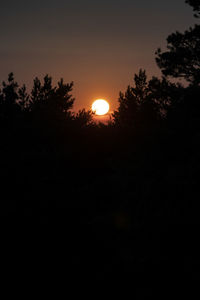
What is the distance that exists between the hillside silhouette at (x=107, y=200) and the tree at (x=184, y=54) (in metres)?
7.74

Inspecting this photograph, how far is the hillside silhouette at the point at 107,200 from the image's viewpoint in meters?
6.05

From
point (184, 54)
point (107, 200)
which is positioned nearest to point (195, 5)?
point (184, 54)

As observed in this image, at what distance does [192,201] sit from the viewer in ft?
20.8

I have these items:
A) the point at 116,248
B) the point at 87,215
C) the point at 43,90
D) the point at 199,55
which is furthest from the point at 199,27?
the point at 43,90

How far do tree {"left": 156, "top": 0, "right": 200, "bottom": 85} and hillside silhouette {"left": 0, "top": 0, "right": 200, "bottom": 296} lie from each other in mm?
7740

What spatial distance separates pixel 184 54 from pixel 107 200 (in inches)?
467

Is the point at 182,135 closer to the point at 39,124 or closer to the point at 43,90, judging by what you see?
the point at 39,124

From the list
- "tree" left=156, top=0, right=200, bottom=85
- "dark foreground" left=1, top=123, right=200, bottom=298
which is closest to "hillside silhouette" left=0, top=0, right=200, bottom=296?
"dark foreground" left=1, top=123, right=200, bottom=298

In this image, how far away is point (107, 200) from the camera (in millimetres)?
8680

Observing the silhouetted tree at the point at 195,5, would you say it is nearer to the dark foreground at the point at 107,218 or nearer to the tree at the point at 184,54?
the tree at the point at 184,54

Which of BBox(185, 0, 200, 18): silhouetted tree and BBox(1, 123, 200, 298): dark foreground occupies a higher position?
BBox(185, 0, 200, 18): silhouetted tree

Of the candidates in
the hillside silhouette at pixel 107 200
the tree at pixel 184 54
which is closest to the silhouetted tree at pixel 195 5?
the tree at pixel 184 54

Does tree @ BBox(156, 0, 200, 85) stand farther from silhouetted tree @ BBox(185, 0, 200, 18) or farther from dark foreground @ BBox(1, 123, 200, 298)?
dark foreground @ BBox(1, 123, 200, 298)

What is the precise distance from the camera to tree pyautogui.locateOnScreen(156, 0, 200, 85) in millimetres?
16984
